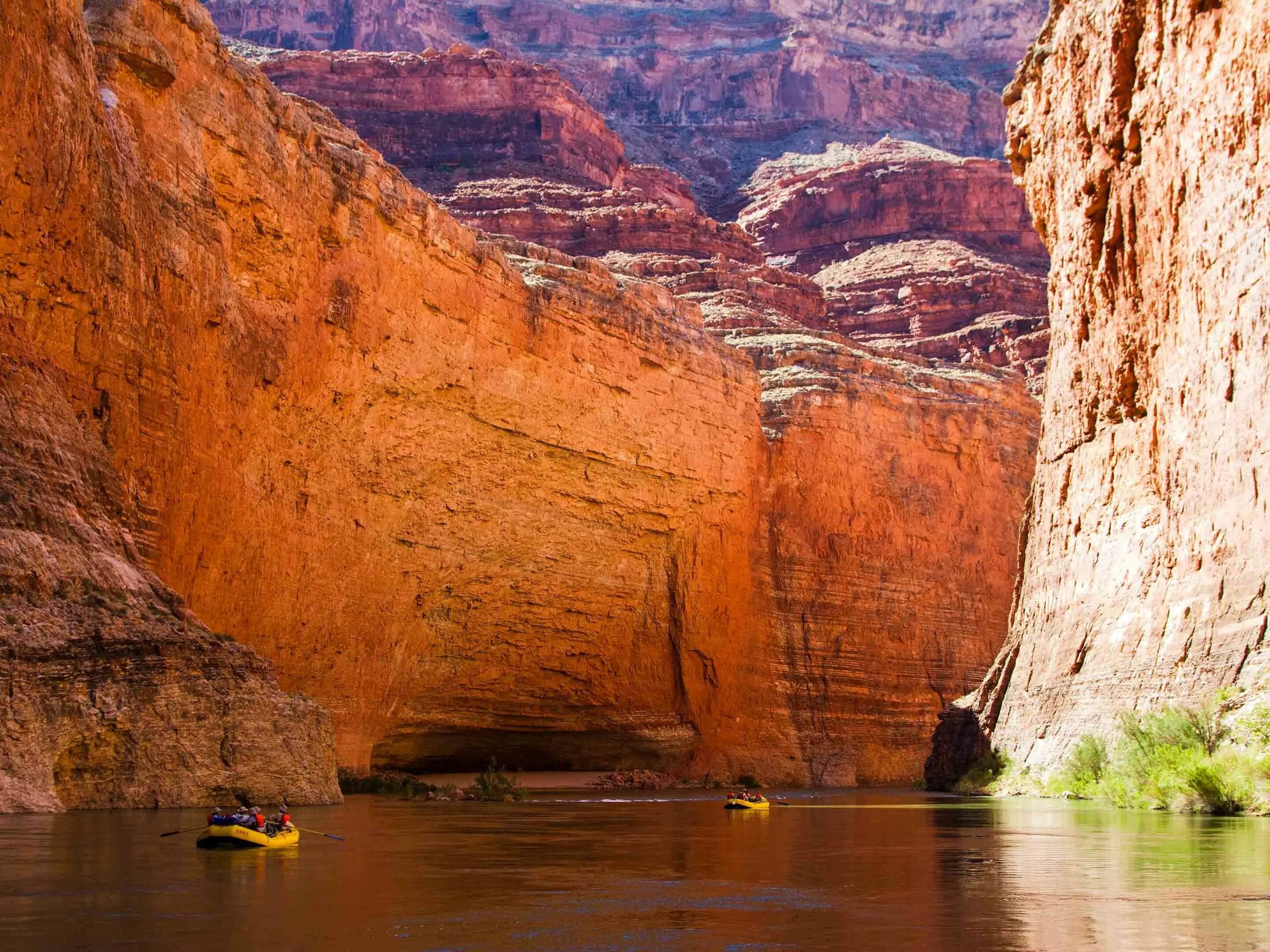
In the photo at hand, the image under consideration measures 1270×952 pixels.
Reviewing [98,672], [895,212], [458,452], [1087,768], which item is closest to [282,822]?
[98,672]

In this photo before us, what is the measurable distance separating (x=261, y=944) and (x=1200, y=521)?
18.8 metres

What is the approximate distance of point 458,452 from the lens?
1284 inches

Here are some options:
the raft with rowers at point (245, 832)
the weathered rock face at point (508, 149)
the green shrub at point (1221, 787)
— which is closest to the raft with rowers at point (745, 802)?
the green shrub at point (1221, 787)

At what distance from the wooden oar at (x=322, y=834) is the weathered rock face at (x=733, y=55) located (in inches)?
3699

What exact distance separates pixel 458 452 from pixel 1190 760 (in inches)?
731

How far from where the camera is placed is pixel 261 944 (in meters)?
7.51

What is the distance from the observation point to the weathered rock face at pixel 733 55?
113 m

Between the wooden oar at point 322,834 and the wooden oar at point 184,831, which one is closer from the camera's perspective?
the wooden oar at point 184,831

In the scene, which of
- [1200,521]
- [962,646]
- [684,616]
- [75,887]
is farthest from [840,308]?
[75,887]

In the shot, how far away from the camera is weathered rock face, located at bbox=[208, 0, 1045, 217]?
371 feet

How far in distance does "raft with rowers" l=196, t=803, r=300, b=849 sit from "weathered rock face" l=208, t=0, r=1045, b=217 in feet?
314

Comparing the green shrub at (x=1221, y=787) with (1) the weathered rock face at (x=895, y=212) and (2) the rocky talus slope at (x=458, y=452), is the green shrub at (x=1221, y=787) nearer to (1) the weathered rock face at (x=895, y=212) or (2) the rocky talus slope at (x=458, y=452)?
(2) the rocky talus slope at (x=458, y=452)

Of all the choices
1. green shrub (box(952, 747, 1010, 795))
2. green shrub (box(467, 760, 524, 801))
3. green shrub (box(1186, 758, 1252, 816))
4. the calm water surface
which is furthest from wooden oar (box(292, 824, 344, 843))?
green shrub (box(952, 747, 1010, 795))

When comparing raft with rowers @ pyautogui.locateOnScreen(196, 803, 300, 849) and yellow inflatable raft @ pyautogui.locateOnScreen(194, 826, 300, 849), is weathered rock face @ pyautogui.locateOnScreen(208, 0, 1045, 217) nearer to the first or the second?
raft with rowers @ pyautogui.locateOnScreen(196, 803, 300, 849)
